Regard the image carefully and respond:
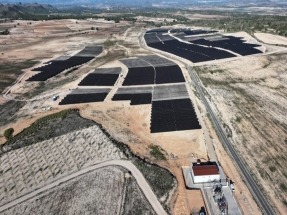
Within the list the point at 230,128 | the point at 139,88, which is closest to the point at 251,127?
the point at 230,128

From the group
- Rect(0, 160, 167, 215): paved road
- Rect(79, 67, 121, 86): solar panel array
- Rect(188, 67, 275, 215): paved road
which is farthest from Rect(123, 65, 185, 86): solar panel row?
Rect(0, 160, 167, 215): paved road

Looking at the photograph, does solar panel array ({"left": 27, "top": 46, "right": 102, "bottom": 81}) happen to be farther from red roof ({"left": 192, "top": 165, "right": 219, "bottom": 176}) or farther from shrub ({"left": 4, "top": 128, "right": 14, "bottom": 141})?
red roof ({"left": 192, "top": 165, "right": 219, "bottom": 176})

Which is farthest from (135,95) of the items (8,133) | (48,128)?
(8,133)

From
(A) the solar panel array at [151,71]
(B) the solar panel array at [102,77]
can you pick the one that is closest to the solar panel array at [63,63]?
(B) the solar panel array at [102,77]

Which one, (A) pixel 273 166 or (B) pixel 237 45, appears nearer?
(A) pixel 273 166

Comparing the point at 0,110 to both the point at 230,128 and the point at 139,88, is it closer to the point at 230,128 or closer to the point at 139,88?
the point at 139,88

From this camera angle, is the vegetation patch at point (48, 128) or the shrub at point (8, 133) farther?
the shrub at point (8, 133)

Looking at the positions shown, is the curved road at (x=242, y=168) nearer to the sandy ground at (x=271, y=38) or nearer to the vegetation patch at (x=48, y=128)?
the vegetation patch at (x=48, y=128)
